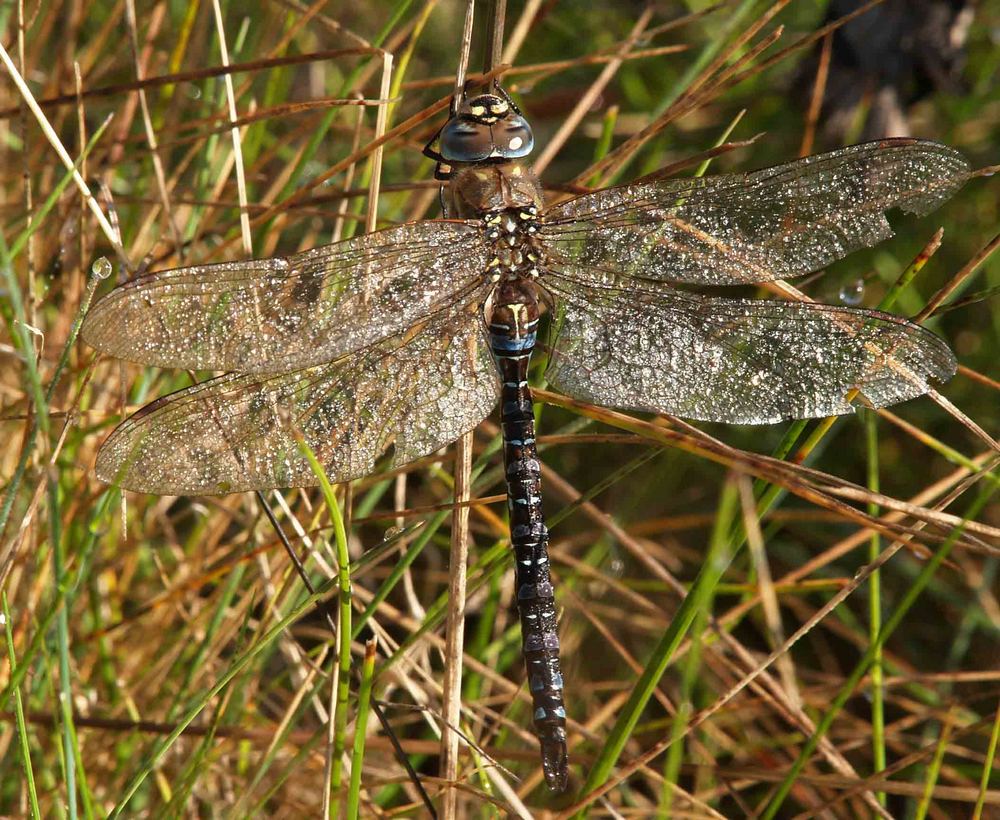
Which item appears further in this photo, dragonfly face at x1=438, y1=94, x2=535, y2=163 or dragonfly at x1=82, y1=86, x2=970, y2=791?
dragonfly face at x1=438, y1=94, x2=535, y2=163

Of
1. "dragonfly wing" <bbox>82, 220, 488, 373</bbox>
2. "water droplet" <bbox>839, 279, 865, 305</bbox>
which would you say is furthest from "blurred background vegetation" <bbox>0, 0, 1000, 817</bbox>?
"dragonfly wing" <bbox>82, 220, 488, 373</bbox>

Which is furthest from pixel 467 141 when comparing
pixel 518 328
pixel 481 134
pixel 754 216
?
pixel 754 216

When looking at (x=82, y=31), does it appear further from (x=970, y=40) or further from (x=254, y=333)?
(x=970, y=40)

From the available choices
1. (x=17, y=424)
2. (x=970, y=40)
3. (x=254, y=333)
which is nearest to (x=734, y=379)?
(x=254, y=333)

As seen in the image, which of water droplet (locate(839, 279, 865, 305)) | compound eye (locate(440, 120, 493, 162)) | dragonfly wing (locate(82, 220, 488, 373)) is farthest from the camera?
water droplet (locate(839, 279, 865, 305))

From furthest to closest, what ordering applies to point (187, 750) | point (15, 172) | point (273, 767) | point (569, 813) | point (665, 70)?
point (665, 70), point (15, 172), point (273, 767), point (187, 750), point (569, 813)

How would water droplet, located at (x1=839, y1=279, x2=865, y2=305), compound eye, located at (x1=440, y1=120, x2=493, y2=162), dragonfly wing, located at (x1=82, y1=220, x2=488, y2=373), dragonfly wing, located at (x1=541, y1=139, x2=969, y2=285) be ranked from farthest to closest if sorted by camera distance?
1. water droplet, located at (x1=839, y1=279, x2=865, y2=305)
2. compound eye, located at (x1=440, y1=120, x2=493, y2=162)
3. dragonfly wing, located at (x1=541, y1=139, x2=969, y2=285)
4. dragonfly wing, located at (x1=82, y1=220, x2=488, y2=373)

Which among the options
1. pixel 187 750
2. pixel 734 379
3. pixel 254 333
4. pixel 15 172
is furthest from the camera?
pixel 15 172

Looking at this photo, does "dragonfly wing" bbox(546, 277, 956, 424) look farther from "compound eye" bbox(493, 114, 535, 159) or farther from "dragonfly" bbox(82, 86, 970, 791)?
"compound eye" bbox(493, 114, 535, 159)
